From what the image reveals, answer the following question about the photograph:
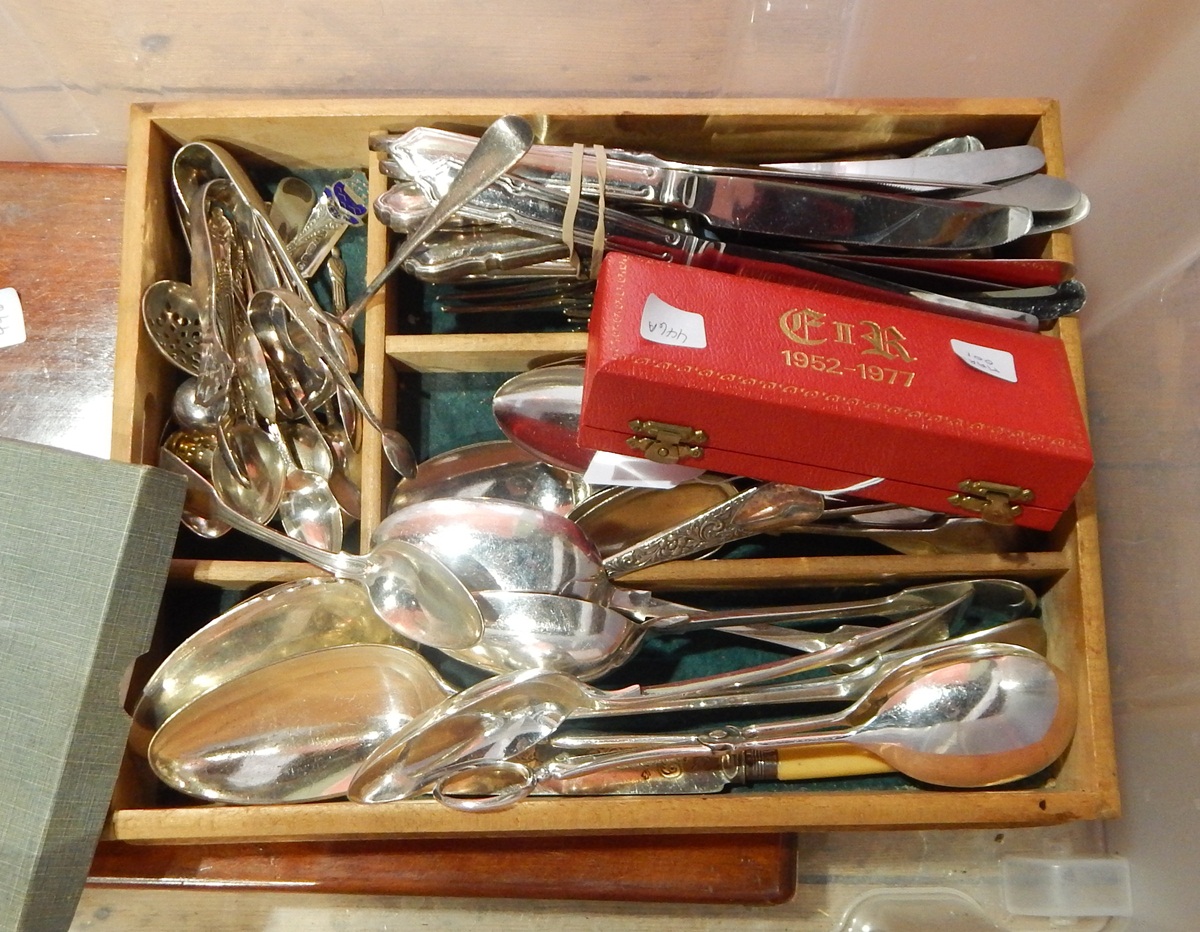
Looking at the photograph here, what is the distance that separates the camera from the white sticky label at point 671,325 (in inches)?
22.2

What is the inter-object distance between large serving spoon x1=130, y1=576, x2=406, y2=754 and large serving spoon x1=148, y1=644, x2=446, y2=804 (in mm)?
21

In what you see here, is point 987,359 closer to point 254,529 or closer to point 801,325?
point 801,325

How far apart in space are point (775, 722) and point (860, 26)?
604 millimetres

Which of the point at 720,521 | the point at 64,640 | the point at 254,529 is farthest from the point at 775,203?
the point at 64,640

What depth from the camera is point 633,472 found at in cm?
69

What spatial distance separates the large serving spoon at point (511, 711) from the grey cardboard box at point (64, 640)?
18 centimetres

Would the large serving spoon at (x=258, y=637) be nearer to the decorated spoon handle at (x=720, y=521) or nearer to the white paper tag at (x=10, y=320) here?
the decorated spoon handle at (x=720, y=521)

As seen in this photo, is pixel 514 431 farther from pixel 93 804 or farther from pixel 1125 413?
pixel 1125 413

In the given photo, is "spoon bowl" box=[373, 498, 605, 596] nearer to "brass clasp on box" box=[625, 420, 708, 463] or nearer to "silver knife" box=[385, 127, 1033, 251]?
"brass clasp on box" box=[625, 420, 708, 463]

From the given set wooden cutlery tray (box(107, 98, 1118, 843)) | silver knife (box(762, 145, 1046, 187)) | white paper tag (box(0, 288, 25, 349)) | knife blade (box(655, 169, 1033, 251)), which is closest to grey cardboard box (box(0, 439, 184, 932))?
wooden cutlery tray (box(107, 98, 1118, 843))

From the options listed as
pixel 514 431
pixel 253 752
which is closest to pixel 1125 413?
pixel 514 431

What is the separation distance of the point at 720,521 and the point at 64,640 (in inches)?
18.4

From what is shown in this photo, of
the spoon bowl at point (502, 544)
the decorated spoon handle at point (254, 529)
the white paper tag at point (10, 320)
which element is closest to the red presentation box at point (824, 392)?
the spoon bowl at point (502, 544)

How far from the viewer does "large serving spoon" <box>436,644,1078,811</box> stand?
655 millimetres
